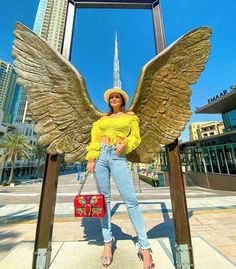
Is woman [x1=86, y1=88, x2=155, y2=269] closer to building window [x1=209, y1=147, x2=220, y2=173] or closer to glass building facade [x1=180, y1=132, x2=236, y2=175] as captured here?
glass building facade [x1=180, y1=132, x2=236, y2=175]

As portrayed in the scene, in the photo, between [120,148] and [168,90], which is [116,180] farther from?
[168,90]

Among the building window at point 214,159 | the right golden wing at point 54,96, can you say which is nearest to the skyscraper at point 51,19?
the building window at point 214,159

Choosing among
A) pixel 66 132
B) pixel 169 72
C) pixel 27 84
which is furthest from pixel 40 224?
pixel 169 72

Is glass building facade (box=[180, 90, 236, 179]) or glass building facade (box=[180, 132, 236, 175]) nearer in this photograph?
glass building facade (box=[180, 132, 236, 175])

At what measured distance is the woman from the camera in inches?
83.4

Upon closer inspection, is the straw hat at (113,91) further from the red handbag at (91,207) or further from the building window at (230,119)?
the building window at (230,119)

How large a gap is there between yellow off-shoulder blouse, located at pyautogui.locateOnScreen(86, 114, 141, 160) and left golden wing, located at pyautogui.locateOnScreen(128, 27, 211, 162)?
1.09 feet

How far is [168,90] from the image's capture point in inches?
97.3

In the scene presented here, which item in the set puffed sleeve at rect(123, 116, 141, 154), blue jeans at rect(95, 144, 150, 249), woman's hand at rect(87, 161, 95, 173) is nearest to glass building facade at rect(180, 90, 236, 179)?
puffed sleeve at rect(123, 116, 141, 154)

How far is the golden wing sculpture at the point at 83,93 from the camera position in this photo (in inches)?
89.2

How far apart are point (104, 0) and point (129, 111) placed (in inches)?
96.1

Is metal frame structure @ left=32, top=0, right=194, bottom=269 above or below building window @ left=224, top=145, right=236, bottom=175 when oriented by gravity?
below

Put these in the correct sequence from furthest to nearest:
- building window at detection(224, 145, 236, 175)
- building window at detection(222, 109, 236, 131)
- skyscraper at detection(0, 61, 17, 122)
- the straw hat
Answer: skyscraper at detection(0, 61, 17, 122) → building window at detection(222, 109, 236, 131) → building window at detection(224, 145, 236, 175) → the straw hat

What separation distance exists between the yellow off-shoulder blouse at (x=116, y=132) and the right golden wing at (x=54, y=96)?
0.29 meters
